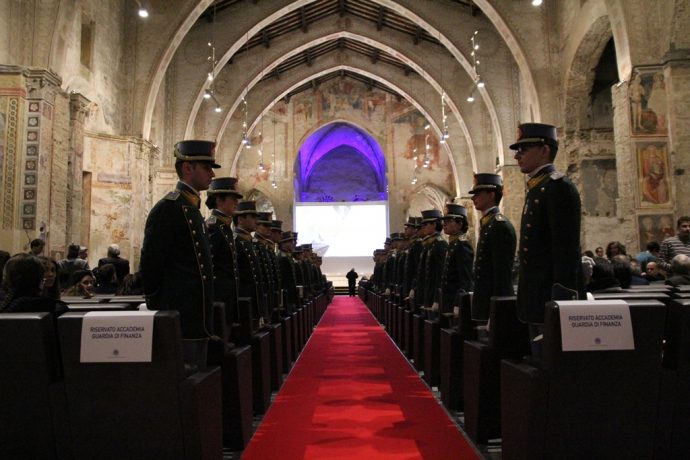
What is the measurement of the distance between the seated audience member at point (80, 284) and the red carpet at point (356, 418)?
7.75 feet

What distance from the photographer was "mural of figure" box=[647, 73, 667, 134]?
1086cm

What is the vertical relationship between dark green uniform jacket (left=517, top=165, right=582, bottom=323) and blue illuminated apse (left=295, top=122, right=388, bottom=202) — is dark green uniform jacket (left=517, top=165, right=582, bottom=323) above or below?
below

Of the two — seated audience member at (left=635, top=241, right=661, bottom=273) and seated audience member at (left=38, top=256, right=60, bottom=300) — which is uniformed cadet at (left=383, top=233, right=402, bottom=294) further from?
seated audience member at (left=38, top=256, right=60, bottom=300)

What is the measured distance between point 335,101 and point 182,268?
96.6ft

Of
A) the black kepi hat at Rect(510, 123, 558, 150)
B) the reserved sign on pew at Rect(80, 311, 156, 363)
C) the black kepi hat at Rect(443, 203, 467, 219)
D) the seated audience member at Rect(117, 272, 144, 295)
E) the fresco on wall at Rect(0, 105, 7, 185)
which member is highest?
the fresco on wall at Rect(0, 105, 7, 185)

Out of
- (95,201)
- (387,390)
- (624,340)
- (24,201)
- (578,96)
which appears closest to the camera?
(624,340)

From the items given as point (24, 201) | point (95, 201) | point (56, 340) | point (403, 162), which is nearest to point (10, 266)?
point (56, 340)

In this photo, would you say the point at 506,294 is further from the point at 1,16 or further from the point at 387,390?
the point at 1,16

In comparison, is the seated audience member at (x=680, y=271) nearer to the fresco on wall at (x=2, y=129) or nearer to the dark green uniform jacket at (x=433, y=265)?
the dark green uniform jacket at (x=433, y=265)

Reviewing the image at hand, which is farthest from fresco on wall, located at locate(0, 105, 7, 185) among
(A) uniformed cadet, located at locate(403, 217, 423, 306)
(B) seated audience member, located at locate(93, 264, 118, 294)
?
(A) uniformed cadet, located at locate(403, 217, 423, 306)

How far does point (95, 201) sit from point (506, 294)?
12939 millimetres

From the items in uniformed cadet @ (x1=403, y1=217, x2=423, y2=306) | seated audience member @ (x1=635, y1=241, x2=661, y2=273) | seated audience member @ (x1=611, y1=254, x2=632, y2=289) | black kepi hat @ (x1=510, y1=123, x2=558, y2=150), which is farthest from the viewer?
seated audience member @ (x1=635, y1=241, x2=661, y2=273)

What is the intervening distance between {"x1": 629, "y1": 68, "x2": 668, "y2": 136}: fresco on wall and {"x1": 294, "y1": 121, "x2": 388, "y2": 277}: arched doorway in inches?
836

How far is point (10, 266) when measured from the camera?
2977 mm
